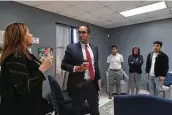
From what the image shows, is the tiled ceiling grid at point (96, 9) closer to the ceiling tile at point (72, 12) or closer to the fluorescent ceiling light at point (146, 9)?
the ceiling tile at point (72, 12)

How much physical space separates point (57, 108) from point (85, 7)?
9.04ft

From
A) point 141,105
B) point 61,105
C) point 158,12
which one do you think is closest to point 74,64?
point 61,105

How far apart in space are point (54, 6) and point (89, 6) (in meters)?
0.81

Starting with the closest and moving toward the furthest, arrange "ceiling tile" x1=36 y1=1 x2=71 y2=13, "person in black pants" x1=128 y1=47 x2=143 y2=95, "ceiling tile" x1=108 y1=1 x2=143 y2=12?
"ceiling tile" x1=36 y1=1 x2=71 y2=13 → "ceiling tile" x1=108 y1=1 x2=143 y2=12 → "person in black pants" x1=128 y1=47 x2=143 y2=95

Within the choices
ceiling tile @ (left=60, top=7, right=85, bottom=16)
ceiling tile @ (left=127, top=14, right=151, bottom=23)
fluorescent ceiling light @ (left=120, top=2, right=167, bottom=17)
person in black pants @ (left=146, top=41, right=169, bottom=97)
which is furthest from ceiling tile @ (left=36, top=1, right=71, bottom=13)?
ceiling tile @ (left=127, top=14, right=151, bottom=23)

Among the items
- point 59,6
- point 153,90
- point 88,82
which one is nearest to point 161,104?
point 88,82

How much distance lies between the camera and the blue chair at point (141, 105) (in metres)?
0.91

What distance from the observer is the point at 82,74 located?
220 cm

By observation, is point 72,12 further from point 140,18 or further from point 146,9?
point 140,18

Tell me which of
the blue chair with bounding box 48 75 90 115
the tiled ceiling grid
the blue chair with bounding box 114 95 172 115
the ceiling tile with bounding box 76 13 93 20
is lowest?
the blue chair with bounding box 48 75 90 115

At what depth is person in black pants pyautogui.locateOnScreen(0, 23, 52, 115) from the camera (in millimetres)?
1239

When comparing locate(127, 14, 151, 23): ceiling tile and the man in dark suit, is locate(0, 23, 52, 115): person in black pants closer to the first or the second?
the man in dark suit

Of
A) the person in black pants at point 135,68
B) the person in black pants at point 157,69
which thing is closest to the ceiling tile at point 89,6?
the person in black pants at point 157,69

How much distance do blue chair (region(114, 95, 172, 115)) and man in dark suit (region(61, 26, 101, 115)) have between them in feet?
3.41
